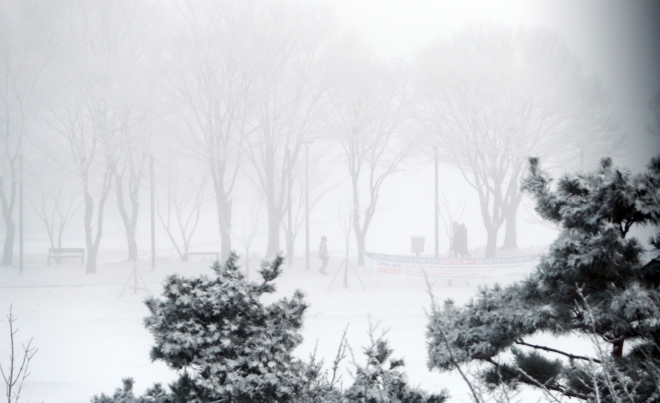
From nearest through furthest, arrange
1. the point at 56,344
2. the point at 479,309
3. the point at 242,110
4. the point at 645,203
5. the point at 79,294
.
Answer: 1. the point at 645,203
2. the point at 479,309
3. the point at 56,344
4. the point at 79,294
5. the point at 242,110

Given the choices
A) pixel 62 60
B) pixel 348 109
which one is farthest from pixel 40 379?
pixel 348 109

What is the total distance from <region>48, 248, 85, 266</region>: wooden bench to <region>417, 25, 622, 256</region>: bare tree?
10.5 feet

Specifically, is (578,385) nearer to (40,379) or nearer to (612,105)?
(40,379)

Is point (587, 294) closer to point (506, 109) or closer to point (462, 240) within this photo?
point (462, 240)

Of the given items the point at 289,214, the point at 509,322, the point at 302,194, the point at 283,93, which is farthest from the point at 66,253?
the point at 509,322

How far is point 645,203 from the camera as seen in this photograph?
1.64 m

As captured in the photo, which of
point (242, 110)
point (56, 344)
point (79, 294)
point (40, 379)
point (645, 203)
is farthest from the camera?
point (242, 110)

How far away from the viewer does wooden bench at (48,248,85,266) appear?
16.3ft

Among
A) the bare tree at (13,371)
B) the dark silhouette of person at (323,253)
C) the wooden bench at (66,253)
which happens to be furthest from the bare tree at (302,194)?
the bare tree at (13,371)

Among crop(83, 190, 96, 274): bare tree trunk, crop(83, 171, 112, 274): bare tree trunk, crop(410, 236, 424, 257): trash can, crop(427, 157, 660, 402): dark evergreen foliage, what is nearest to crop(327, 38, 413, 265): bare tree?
crop(410, 236, 424, 257): trash can

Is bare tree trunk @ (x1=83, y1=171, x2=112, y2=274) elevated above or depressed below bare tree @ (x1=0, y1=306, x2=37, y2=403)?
above

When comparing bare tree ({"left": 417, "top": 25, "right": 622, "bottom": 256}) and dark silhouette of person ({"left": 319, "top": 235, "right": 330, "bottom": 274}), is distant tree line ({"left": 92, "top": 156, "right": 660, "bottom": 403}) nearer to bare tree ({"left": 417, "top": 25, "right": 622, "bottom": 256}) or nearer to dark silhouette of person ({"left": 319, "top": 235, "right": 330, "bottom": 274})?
dark silhouette of person ({"left": 319, "top": 235, "right": 330, "bottom": 274})

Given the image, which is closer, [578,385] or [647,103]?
[578,385]

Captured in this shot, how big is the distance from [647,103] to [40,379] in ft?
17.7
